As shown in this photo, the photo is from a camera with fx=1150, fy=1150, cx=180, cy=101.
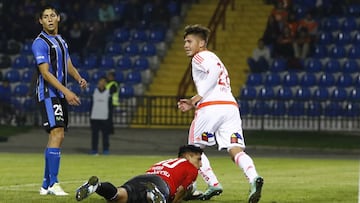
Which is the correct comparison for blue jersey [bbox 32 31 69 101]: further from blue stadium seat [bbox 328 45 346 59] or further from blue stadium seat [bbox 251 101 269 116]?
blue stadium seat [bbox 328 45 346 59]

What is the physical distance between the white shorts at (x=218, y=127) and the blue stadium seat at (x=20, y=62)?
27.8m

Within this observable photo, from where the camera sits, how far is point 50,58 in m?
15.8

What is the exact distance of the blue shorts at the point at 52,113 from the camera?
15.7m

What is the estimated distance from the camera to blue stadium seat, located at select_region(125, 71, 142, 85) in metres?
40.9

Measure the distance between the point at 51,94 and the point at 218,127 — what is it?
233 cm

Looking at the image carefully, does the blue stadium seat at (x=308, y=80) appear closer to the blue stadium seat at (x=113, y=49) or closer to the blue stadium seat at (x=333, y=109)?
the blue stadium seat at (x=333, y=109)

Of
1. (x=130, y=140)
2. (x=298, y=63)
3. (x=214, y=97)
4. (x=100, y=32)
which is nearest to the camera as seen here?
(x=214, y=97)

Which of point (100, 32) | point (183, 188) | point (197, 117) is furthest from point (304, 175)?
point (100, 32)

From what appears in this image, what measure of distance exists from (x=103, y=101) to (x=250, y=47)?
11.4 m

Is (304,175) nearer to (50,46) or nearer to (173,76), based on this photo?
(50,46)

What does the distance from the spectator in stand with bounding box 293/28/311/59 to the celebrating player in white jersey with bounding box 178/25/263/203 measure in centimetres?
2405

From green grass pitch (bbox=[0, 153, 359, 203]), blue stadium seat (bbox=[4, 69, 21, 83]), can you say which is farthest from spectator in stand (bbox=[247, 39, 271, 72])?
green grass pitch (bbox=[0, 153, 359, 203])

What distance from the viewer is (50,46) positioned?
15789mm

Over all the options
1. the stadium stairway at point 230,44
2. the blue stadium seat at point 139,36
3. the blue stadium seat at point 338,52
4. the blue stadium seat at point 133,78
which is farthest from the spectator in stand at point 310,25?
the blue stadium seat at point 139,36
